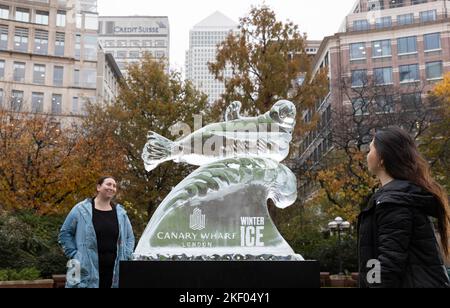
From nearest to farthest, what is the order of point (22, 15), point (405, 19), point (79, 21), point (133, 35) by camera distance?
point (405, 19), point (22, 15), point (79, 21), point (133, 35)

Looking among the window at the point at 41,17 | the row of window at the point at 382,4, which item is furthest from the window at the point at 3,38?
the row of window at the point at 382,4

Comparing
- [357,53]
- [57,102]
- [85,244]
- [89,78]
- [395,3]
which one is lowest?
[85,244]

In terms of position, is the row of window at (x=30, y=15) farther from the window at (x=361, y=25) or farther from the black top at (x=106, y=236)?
the black top at (x=106, y=236)

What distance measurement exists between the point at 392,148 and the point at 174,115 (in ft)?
61.6

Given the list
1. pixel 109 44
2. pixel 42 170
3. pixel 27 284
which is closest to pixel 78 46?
pixel 42 170

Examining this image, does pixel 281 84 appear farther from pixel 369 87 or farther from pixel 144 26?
pixel 144 26

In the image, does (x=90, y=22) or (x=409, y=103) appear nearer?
(x=409, y=103)

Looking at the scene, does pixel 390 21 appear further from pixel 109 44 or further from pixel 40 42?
pixel 109 44

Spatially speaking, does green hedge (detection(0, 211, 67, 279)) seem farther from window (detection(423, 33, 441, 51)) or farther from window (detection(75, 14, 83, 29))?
window (detection(423, 33, 441, 51))

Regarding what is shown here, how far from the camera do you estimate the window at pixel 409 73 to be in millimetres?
40469

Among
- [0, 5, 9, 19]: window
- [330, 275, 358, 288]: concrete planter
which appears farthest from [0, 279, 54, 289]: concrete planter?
[0, 5, 9, 19]: window

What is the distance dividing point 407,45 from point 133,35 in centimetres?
6417

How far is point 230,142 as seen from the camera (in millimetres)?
8320
